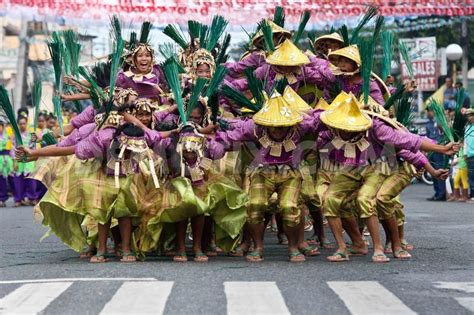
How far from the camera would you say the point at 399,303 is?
8688 mm

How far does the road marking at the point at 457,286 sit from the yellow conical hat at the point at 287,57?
12.1 ft

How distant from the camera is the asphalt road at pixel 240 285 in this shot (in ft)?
28.1

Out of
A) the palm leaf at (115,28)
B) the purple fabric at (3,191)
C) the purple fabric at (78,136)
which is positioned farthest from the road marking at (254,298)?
the purple fabric at (3,191)

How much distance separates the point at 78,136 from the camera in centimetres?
1236

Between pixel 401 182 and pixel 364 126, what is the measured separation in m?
0.87

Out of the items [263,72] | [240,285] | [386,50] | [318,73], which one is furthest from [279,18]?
[240,285]

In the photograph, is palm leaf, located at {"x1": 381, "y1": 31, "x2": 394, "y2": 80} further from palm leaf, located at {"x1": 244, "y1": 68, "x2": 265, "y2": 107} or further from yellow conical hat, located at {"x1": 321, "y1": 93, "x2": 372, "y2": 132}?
yellow conical hat, located at {"x1": 321, "y1": 93, "x2": 372, "y2": 132}

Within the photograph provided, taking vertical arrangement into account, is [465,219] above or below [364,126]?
below

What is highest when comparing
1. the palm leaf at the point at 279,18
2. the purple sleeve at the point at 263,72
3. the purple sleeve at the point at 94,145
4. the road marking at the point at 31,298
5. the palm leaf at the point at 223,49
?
the palm leaf at the point at 279,18

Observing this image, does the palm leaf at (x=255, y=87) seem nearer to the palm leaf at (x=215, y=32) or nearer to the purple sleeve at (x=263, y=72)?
the purple sleeve at (x=263, y=72)

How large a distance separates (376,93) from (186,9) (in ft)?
39.2

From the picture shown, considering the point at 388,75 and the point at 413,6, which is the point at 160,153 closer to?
the point at 388,75

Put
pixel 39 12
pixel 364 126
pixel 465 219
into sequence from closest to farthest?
1. pixel 364 126
2. pixel 465 219
3. pixel 39 12

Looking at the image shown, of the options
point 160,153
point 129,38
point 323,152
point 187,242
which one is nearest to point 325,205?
point 323,152
